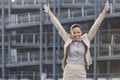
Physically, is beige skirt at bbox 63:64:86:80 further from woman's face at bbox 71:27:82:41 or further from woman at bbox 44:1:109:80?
woman's face at bbox 71:27:82:41

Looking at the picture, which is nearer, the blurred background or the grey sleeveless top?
the grey sleeveless top

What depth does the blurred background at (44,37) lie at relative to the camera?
1508 inches

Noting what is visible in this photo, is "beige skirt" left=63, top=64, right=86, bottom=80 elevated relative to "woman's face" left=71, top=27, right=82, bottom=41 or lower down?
lower down

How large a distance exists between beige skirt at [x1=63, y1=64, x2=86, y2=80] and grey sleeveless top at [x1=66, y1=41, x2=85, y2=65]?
5cm

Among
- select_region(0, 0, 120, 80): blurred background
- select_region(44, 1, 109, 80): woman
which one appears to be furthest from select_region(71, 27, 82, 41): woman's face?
select_region(0, 0, 120, 80): blurred background

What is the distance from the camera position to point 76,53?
4453 mm

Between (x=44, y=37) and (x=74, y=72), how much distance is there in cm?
3580

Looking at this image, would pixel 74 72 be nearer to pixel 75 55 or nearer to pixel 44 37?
pixel 75 55

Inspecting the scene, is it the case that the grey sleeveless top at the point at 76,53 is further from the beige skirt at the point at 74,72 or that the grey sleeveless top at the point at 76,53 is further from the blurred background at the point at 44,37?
the blurred background at the point at 44,37

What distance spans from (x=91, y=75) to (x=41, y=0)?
7472 millimetres

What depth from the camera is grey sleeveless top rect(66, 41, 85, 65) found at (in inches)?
175

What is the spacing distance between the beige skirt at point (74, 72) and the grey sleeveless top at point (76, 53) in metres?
0.05

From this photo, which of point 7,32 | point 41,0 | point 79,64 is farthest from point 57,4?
point 79,64

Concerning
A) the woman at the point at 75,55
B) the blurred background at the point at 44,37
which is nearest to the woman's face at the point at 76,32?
the woman at the point at 75,55
